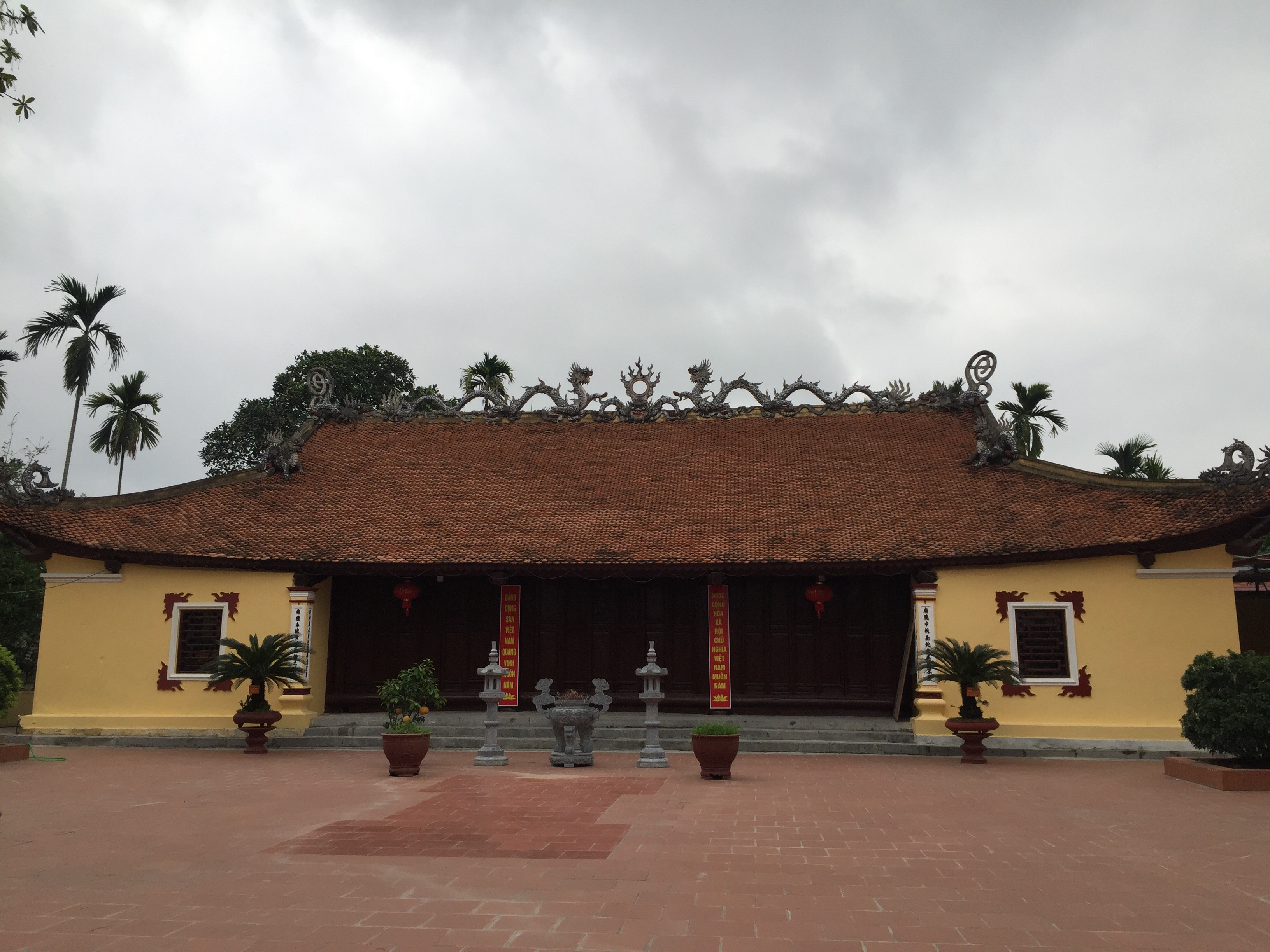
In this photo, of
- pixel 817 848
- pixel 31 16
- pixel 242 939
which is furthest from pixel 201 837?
pixel 31 16

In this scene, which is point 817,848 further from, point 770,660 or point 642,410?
point 642,410

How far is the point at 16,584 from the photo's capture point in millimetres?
19281

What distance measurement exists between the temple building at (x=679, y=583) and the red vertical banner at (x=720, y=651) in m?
0.04

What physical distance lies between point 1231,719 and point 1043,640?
4038 millimetres

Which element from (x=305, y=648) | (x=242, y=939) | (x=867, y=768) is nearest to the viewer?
(x=242, y=939)

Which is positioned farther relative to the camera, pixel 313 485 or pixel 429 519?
pixel 313 485

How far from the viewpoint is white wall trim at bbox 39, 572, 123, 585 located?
14.9 metres

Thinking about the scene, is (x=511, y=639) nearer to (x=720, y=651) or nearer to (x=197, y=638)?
(x=720, y=651)

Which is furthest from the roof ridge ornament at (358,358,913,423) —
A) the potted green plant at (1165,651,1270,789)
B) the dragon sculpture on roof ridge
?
the potted green plant at (1165,651,1270,789)

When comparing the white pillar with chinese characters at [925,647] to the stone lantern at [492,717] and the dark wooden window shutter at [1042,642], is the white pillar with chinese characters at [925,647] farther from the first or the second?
the stone lantern at [492,717]

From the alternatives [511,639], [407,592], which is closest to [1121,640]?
[511,639]

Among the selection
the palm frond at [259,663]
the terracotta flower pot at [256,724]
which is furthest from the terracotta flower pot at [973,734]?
the terracotta flower pot at [256,724]

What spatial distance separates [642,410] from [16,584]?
13.5 m

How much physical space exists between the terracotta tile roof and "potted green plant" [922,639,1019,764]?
1.55 metres
